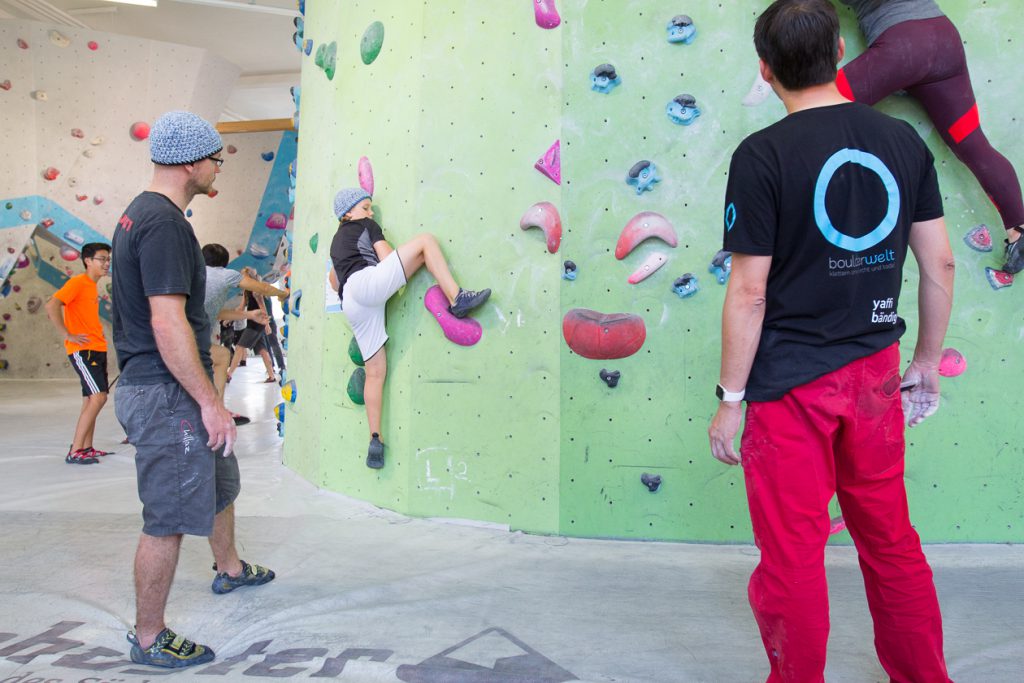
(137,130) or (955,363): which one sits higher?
(137,130)

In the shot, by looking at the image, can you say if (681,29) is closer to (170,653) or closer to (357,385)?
(357,385)

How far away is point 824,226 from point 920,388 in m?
0.53

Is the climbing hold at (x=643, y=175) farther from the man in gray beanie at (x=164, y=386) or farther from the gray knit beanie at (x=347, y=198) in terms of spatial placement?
the man in gray beanie at (x=164, y=386)

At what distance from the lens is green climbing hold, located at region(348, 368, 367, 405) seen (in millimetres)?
3494

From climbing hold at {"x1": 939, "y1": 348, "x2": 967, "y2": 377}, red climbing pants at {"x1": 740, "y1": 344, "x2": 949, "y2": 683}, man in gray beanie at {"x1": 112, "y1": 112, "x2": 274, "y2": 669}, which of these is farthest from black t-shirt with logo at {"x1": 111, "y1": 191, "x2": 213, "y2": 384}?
climbing hold at {"x1": 939, "y1": 348, "x2": 967, "y2": 377}

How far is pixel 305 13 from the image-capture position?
14.1 ft

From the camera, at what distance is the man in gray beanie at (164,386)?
6.52ft

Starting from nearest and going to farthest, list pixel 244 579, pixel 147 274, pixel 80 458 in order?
1. pixel 147 274
2. pixel 244 579
3. pixel 80 458

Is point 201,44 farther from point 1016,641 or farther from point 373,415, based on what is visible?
point 1016,641

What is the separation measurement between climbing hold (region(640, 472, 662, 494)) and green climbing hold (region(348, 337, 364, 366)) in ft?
4.46

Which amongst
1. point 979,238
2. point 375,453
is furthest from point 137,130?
point 979,238

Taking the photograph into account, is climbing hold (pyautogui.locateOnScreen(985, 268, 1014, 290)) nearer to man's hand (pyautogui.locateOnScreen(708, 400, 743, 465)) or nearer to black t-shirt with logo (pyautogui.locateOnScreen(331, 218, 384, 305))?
man's hand (pyautogui.locateOnScreen(708, 400, 743, 465))

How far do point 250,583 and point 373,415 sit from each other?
1.01 meters

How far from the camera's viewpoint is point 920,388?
Result: 1785 mm
